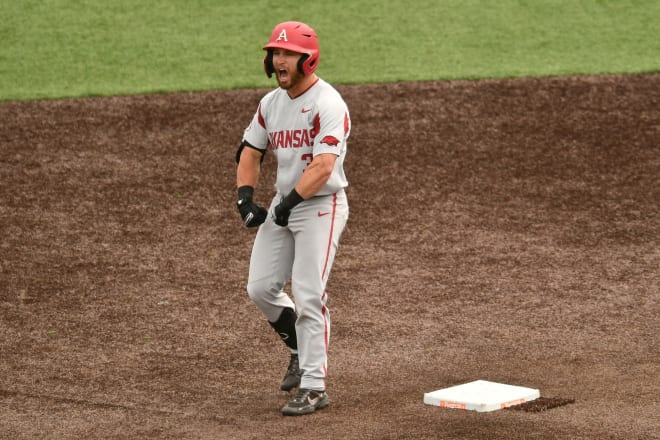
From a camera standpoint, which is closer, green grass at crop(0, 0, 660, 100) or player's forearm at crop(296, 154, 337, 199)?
player's forearm at crop(296, 154, 337, 199)

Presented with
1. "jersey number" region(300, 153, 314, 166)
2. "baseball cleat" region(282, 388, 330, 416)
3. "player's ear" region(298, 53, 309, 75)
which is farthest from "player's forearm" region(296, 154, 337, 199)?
"baseball cleat" region(282, 388, 330, 416)

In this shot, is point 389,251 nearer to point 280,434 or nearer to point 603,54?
point 280,434

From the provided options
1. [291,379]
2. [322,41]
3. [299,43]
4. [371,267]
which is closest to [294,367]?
[291,379]

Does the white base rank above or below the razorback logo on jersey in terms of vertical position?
below

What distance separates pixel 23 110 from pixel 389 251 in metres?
5.29

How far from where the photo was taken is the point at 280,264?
232 inches

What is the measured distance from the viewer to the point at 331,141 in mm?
5605

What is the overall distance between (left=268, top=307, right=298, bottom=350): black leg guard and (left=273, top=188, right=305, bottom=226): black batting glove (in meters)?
0.61

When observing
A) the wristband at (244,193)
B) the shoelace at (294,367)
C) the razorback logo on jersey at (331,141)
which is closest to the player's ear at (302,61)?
the razorback logo on jersey at (331,141)

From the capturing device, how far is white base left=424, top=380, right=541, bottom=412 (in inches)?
213

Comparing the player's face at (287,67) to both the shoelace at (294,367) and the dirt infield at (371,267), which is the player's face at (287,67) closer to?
the shoelace at (294,367)

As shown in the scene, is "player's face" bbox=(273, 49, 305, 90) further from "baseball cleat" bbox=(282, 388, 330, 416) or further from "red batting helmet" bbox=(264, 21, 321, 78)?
"baseball cleat" bbox=(282, 388, 330, 416)

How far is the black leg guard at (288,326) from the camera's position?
608 centimetres

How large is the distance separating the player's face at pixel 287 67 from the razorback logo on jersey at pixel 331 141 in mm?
368
